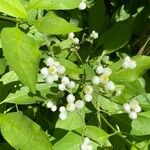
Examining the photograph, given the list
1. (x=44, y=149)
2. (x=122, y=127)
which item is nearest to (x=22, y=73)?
(x=44, y=149)

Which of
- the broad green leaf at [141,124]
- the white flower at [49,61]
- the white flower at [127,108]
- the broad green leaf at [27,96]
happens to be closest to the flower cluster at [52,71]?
the white flower at [49,61]

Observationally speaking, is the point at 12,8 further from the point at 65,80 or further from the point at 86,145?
the point at 86,145

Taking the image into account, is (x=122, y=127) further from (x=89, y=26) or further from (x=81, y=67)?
(x=89, y=26)

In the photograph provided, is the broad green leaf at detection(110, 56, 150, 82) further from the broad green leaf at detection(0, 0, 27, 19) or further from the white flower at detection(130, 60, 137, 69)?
the broad green leaf at detection(0, 0, 27, 19)

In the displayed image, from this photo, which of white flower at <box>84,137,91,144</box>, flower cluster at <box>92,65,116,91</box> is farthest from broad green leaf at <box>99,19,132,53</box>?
white flower at <box>84,137,91,144</box>

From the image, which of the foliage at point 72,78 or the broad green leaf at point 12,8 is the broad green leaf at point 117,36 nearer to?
the foliage at point 72,78

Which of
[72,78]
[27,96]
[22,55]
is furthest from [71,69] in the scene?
→ [22,55]
